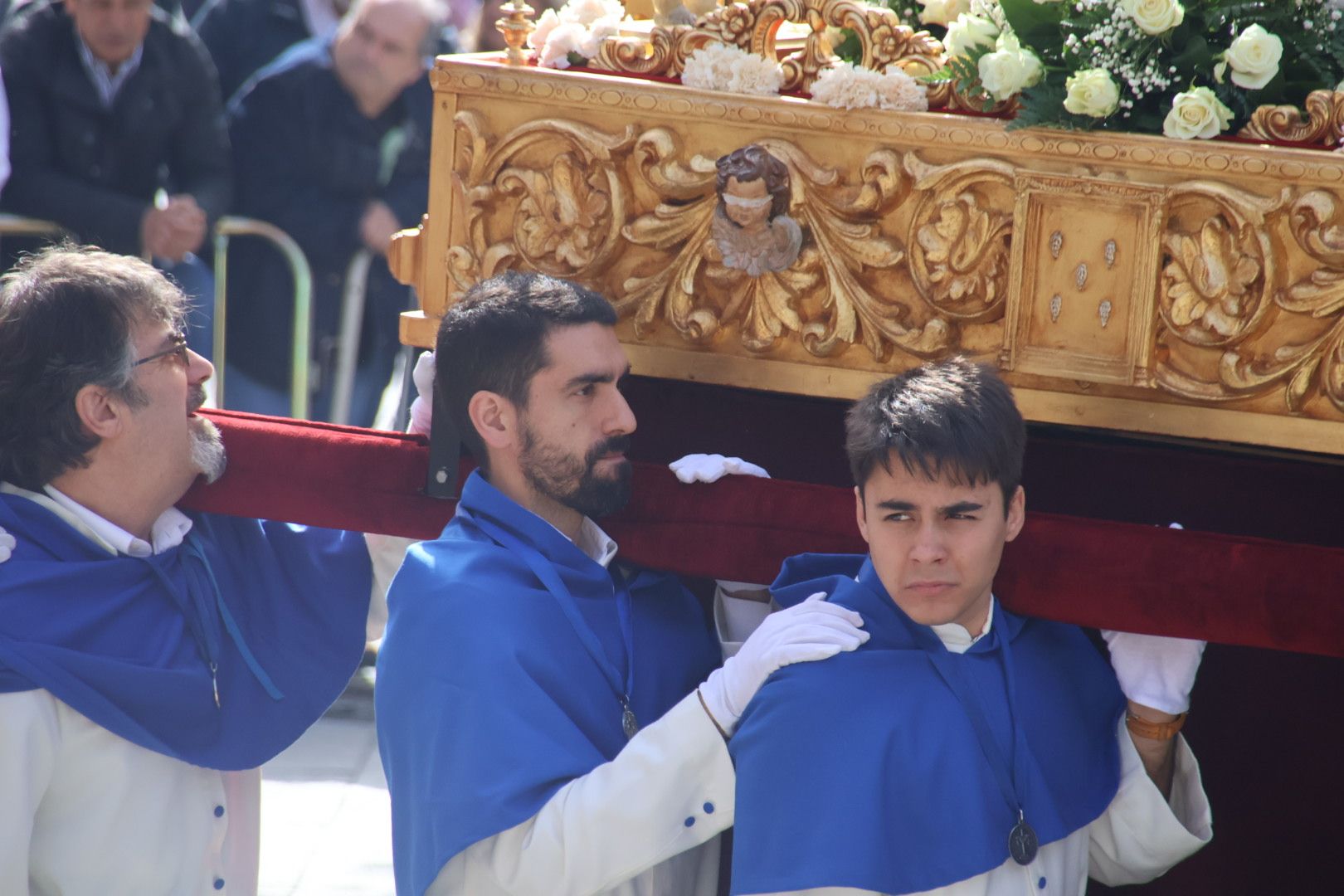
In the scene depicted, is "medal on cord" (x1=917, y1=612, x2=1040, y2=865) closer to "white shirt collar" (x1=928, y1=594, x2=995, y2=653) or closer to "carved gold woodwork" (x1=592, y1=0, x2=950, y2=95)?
"white shirt collar" (x1=928, y1=594, x2=995, y2=653)

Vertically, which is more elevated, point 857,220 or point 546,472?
point 857,220

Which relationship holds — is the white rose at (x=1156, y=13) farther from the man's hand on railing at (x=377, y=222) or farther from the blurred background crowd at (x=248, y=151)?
the man's hand on railing at (x=377, y=222)

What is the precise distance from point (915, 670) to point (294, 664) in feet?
4.00

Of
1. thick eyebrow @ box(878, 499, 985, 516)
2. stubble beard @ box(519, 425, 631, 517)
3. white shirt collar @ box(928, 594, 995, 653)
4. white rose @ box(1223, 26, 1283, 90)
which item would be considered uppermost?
white rose @ box(1223, 26, 1283, 90)

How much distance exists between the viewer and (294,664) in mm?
3186

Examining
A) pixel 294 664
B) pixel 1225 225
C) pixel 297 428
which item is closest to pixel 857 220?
pixel 1225 225

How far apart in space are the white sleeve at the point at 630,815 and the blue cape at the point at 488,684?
5 centimetres

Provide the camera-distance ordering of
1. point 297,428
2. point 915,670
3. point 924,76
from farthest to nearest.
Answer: point 297,428, point 924,76, point 915,670

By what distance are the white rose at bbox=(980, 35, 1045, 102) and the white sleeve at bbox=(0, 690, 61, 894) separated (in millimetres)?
1905

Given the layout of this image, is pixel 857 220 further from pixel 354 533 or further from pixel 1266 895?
pixel 1266 895

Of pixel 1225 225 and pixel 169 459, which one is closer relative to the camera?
pixel 1225 225

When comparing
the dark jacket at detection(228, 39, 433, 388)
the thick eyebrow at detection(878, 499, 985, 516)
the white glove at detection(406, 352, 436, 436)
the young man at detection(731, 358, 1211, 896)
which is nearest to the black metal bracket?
the white glove at detection(406, 352, 436, 436)

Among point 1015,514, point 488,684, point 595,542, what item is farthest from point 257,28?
point 1015,514

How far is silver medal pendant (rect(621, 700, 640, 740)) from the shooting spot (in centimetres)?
280
